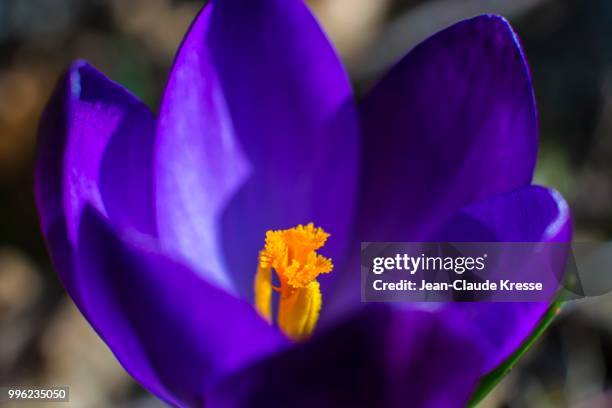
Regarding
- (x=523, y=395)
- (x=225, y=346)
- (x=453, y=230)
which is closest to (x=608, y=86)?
(x=523, y=395)

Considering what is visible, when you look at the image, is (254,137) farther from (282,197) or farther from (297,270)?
(297,270)

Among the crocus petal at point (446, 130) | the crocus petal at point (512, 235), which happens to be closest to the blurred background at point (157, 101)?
the crocus petal at point (446, 130)

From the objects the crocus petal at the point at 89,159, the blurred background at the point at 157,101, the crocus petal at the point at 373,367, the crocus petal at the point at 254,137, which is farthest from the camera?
the blurred background at the point at 157,101

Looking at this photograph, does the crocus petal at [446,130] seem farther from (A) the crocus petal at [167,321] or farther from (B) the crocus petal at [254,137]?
(A) the crocus petal at [167,321]

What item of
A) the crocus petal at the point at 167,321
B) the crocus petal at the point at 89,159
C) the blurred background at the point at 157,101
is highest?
the crocus petal at the point at 89,159

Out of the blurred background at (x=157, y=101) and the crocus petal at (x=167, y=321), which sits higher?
the crocus petal at (x=167, y=321)

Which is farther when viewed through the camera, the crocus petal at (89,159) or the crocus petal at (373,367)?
the crocus petal at (89,159)

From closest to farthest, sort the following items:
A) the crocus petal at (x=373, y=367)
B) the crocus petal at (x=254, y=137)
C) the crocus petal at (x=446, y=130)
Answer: the crocus petal at (x=373, y=367) < the crocus petal at (x=446, y=130) < the crocus petal at (x=254, y=137)
